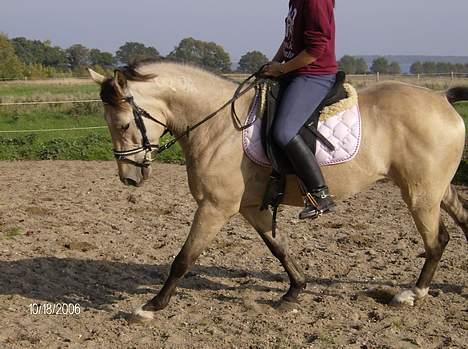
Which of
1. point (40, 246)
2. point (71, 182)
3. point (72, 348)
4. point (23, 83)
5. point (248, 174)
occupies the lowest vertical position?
point (23, 83)

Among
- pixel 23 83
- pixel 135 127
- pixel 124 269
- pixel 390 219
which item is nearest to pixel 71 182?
pixel 124 269

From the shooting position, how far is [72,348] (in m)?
4.31

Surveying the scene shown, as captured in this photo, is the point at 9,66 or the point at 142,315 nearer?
the point at 142,315

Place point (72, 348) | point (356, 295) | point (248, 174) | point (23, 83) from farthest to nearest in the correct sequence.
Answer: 1. point (23, 83)
2. point (356, 295)
3. point (248, 174)
4. point (72, 348)

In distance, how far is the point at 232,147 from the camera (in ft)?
15.2

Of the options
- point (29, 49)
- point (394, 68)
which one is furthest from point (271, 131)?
point (29, 49)

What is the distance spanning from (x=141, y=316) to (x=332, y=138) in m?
2.04

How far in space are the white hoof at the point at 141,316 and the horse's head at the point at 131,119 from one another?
1.03m

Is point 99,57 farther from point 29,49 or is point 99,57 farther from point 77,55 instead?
point 29,49

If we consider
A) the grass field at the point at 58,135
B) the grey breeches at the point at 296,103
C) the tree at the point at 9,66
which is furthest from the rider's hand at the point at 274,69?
the tree at the point at 9,66

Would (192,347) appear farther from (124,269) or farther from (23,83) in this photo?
(23,83)

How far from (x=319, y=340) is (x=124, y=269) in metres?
2.44

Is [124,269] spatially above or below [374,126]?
below

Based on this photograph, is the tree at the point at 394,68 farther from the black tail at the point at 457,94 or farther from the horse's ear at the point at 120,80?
the horse's ear at the point at 120,80
